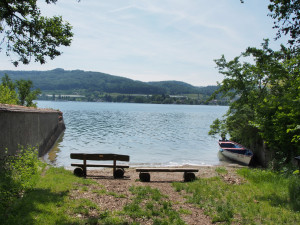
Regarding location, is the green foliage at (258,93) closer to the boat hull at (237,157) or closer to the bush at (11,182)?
the boat hull at (237,157)

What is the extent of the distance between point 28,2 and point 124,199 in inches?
Answer: 360

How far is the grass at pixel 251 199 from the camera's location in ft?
22.5

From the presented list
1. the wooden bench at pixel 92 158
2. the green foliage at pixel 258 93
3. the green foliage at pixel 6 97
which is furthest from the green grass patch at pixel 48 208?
the green foliage at pixel 6 97

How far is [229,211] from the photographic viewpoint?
23.9ft

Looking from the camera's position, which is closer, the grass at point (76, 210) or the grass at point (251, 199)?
the grass at point (76, 210)

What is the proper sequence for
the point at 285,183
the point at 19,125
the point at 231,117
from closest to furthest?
the point at 285,183 → the point at 19,125 → the point at 231,117

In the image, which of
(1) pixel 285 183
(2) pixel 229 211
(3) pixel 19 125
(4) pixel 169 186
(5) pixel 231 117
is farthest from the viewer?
(5) pixel 231 117

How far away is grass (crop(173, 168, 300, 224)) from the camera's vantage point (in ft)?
22.5

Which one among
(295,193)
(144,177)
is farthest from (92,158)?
(295,193)

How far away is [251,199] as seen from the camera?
847cm

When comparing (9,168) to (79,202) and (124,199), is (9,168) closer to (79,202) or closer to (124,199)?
(79,202)

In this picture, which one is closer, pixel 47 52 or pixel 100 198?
pixel 100 198

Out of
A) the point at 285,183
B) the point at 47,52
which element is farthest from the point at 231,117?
the point at 47,52

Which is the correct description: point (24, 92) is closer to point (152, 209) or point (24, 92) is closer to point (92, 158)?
point (92, 158)
